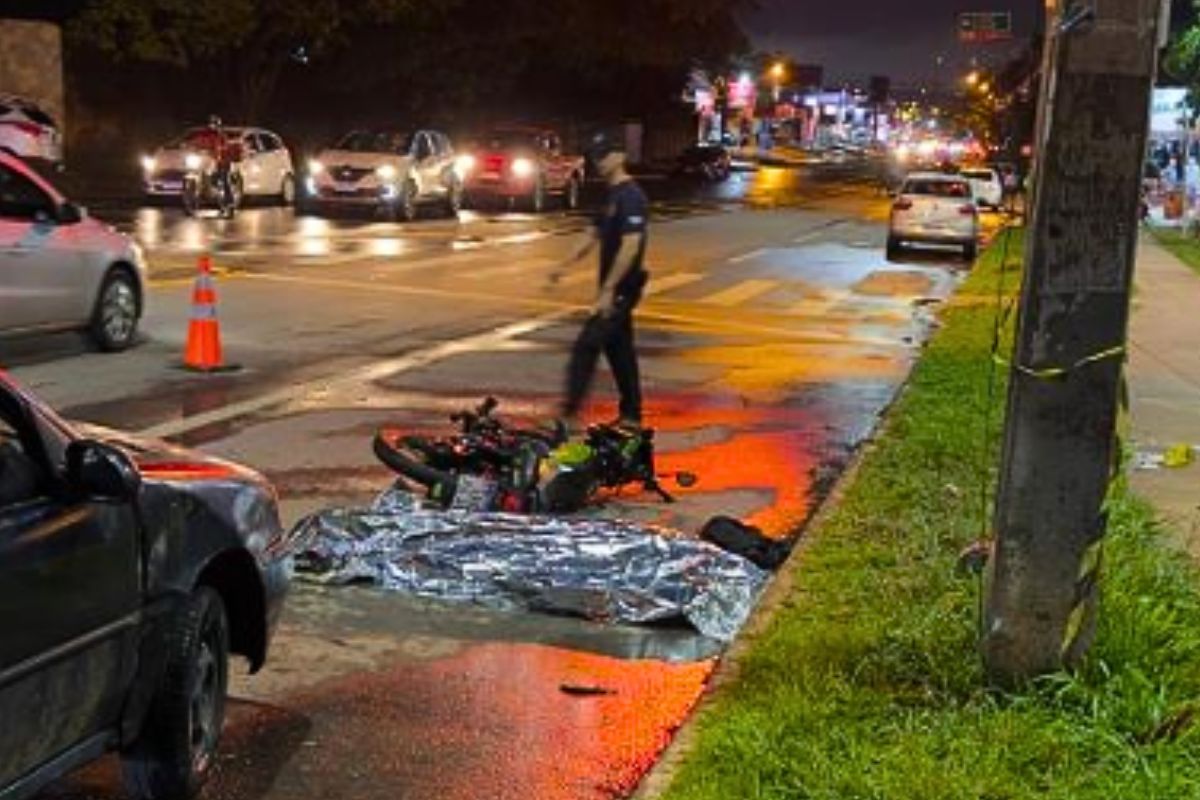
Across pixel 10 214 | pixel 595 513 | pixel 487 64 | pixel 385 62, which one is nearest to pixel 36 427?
pixel 595 513

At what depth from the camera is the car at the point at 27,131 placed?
32656mm

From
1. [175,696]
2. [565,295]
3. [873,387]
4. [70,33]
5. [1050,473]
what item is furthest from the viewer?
[70,33]

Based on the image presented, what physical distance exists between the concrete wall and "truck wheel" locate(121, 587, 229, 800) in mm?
36147

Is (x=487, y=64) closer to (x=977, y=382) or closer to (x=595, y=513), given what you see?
(x=977, y=382)

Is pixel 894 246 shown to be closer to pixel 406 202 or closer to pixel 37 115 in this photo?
pixel 406 202

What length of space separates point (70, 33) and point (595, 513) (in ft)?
→ 117

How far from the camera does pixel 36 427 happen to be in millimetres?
4258

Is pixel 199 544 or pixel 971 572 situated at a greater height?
pixel 199 544

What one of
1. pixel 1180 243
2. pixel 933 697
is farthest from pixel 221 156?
pixel 933 697

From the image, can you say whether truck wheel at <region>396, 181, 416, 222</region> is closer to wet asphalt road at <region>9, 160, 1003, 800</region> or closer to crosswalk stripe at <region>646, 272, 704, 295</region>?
wet asphalt road at <region>9, 160, 1003, 800</region>

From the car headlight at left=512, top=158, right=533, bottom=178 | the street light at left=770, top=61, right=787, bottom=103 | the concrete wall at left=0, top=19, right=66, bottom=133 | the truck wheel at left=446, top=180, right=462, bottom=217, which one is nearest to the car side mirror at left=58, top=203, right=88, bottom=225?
the truck wheel at left=446, top=180, right=462, bottom=217

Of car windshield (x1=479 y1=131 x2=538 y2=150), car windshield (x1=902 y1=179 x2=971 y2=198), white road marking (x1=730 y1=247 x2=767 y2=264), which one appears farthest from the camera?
car windshield (x1=479 y1=131 x2=538 y2=150)

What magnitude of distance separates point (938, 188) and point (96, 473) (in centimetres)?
2859

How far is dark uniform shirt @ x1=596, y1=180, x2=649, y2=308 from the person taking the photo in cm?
1107
